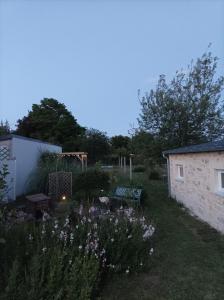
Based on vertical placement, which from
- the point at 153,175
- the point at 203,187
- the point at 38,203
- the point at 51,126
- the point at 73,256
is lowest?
the point at 73,256

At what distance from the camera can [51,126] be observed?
37.4 m

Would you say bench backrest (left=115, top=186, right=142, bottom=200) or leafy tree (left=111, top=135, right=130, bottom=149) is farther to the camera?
leafy tree (left=111, top=135, right=130, bottom=149)

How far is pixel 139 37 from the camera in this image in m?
11.5

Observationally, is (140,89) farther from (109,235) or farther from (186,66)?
(109,235)

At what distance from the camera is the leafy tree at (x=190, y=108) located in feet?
55.7

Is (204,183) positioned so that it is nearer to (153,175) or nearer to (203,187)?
(203,187)

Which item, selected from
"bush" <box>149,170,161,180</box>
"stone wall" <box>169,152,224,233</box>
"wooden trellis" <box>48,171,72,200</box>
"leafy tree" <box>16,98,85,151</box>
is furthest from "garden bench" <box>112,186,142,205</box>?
"leafy tree" <box>16,98,85,151</box>

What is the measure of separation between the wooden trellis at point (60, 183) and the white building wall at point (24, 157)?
5.50ft

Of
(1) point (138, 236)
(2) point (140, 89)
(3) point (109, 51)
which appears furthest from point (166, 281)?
(2) point (140, 89)

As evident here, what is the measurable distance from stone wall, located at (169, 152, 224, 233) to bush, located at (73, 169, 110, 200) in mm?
2926

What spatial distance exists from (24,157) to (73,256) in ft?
34.3

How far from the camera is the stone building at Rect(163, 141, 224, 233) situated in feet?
22.4

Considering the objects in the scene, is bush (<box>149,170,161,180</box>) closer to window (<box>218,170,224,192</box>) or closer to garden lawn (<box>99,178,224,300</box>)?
garden lawn (<box>99,178,224,300</box>)

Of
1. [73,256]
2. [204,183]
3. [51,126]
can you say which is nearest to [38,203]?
[73,256]
